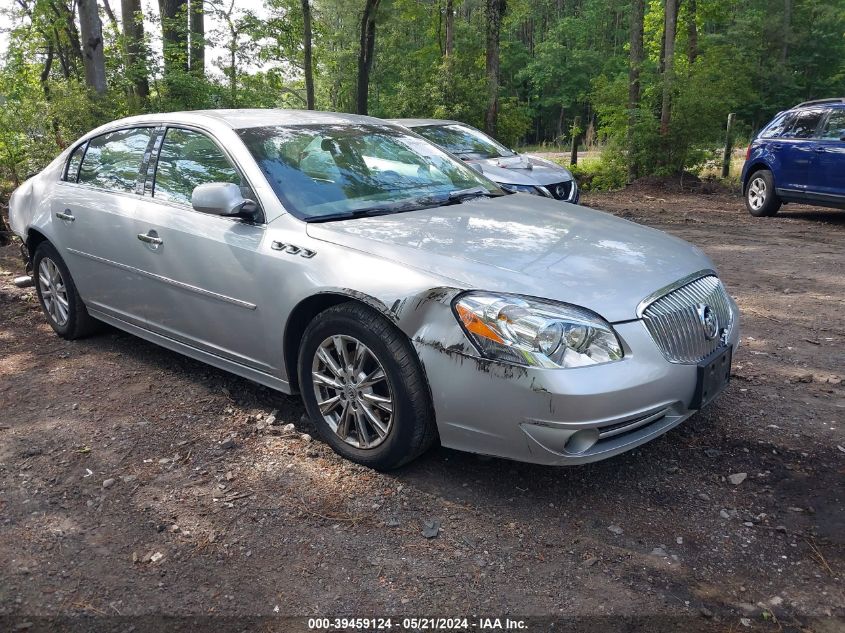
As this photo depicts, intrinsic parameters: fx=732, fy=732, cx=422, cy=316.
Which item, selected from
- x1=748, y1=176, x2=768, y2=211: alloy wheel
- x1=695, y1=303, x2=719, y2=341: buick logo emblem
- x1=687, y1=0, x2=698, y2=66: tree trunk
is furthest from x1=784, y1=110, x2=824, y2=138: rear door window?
x1=687, y1=0, x2=698, y2=66: tree trunk

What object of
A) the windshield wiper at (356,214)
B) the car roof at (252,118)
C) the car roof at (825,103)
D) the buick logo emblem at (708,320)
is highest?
the car roof at (825,103)

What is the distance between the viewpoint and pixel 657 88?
15453 millimetres

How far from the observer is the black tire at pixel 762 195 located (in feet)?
37.6

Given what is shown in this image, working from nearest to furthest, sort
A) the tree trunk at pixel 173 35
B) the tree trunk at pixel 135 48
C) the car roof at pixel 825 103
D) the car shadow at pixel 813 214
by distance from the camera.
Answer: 1. the car roof at pixel 825 103
2. the car shadow at pixel 813 214
3. the tree trunk at pixel 135 48
4. the tree trunk at pixel 173 35

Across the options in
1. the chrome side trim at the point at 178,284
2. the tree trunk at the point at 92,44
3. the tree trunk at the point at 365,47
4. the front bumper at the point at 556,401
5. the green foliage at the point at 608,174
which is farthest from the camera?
the tree trunk at the point at 365,47

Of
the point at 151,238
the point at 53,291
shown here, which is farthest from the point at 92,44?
the point at 151,238

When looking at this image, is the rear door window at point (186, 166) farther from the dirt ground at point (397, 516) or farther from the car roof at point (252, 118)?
the dirt ground at point (397, 516)

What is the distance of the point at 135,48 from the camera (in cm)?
1545

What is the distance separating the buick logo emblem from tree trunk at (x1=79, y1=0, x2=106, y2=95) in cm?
1112

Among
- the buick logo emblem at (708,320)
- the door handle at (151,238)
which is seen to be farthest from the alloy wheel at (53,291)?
the buick logo emblem at (708,320)

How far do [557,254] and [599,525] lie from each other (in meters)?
1.20

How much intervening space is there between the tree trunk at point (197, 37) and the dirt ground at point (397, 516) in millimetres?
12397

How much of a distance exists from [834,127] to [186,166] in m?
9.53

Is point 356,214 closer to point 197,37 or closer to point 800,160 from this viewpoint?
point 800,160
